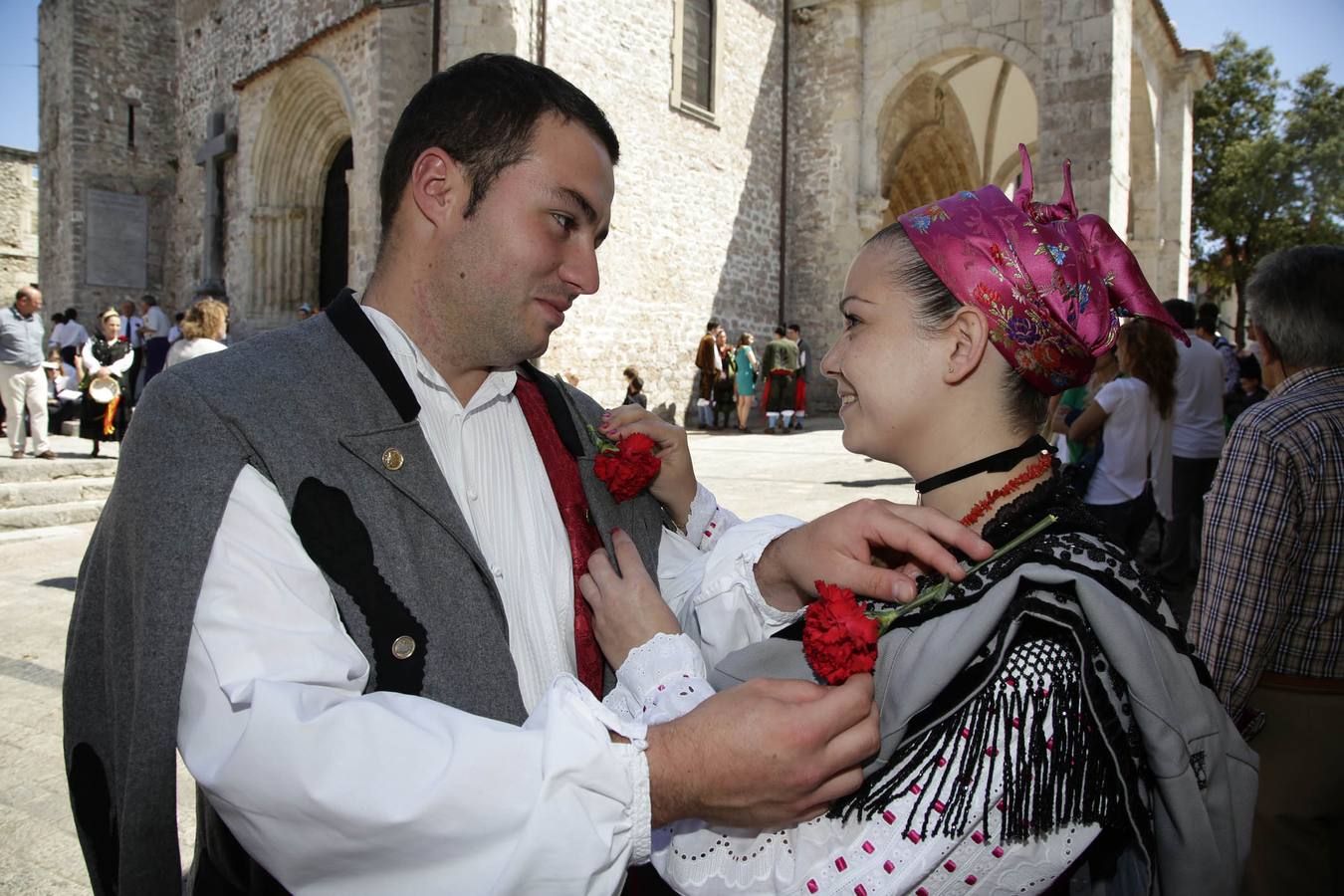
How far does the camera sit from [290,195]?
15242mm

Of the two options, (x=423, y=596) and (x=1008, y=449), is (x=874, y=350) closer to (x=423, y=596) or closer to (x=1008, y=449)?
(x=1008, y=449)

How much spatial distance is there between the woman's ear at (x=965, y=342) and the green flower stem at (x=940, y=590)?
296 mm

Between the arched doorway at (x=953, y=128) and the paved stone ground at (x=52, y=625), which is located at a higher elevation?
the arched doorway at (x=953, y=128)

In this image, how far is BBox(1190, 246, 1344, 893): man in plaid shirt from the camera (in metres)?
2.19

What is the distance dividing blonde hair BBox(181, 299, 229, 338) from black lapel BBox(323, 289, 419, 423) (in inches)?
221

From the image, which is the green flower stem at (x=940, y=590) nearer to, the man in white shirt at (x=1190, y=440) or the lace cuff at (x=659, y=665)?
the lace cuff at (x=659, y=665)

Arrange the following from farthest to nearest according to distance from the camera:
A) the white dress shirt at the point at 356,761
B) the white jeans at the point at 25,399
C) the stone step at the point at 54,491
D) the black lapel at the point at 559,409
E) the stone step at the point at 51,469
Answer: the white jeans at the point at 25,399
the stone step at the point at 51,469
the stone step at the point at 54,491
the black lapel at the point at 559,409
the white dress shirt at the point at 356,761

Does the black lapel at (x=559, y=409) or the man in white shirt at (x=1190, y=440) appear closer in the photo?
the black lapel at (x=559, y=409)

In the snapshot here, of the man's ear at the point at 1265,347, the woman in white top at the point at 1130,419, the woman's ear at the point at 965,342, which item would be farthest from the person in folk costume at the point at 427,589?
the woman in white top at the point at 1130,419

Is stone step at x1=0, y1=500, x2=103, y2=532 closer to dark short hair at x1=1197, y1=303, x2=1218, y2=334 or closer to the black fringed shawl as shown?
the black fringed shawl

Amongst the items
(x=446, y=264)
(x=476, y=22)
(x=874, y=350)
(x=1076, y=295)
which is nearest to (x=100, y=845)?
(x=446, y=264)

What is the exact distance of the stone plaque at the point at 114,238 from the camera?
19094 millimetres

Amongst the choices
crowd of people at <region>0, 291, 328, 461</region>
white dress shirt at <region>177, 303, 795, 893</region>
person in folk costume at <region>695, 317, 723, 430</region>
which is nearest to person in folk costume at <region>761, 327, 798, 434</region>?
person in folk costume at <region>695, 317, 723, 430</region>

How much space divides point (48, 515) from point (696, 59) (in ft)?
39.7
